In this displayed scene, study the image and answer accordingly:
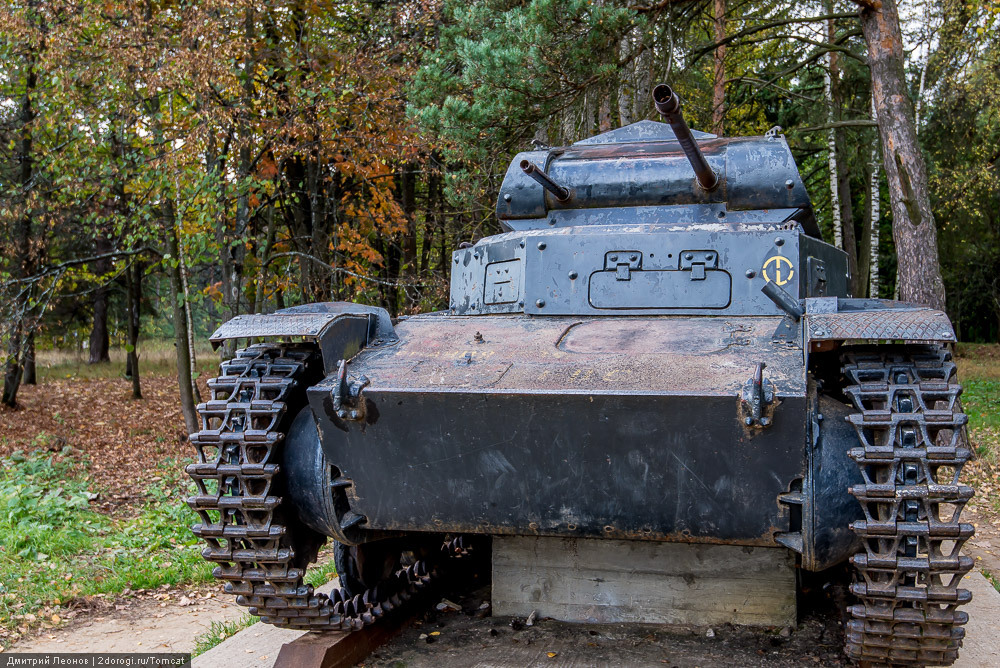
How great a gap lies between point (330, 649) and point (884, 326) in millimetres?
2910

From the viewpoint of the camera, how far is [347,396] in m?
3.80

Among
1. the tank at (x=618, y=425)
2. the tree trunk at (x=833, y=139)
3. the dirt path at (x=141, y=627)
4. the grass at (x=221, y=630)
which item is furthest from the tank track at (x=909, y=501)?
the tree trunk at (x=833, y=139)

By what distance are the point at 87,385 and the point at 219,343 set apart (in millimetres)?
15094

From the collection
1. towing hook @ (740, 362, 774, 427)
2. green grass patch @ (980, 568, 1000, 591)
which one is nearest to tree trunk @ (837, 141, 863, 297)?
green grass patch @ (980, 568, 1000, 591)

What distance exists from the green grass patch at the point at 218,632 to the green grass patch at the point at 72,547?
42.7 inches

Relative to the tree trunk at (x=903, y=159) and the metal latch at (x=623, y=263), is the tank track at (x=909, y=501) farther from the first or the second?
the tree trunk at (x=903, y=159)

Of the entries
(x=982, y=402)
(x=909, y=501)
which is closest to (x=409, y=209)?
(x=982, y=402)

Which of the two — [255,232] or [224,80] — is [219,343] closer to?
[224,80]

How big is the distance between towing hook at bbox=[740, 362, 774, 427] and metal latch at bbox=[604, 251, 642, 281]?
140 centimetres

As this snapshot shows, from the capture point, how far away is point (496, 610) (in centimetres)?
529

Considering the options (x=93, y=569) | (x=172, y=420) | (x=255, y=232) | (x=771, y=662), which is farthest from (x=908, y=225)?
(x=172, y=420)

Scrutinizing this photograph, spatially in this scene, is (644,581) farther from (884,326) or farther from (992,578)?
(992,578)

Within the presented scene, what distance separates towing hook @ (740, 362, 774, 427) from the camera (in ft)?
10.9

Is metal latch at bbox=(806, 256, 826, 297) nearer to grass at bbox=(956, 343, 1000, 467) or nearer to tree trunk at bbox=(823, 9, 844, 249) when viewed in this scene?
grass at bbox=(956, 343, 1000, 467)
